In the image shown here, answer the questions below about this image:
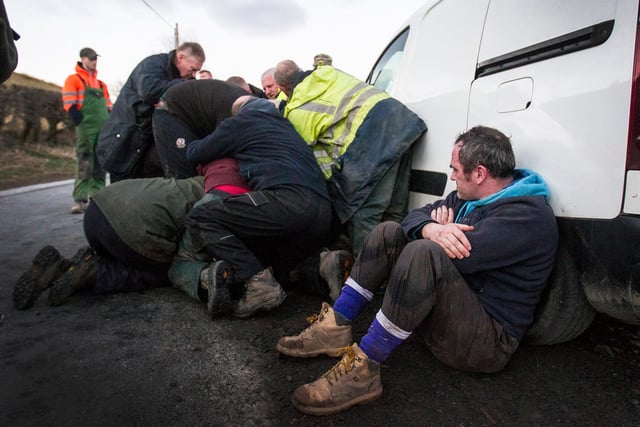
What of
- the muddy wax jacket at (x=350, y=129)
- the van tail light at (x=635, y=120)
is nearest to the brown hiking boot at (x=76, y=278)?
the muddy wax jacket at (x=350, y=129)

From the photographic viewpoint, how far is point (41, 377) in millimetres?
1762

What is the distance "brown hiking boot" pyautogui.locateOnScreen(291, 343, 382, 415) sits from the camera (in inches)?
60.9

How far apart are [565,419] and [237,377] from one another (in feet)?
4.22

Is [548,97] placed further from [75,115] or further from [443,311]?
[75,115]

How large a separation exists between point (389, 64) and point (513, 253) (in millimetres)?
2274

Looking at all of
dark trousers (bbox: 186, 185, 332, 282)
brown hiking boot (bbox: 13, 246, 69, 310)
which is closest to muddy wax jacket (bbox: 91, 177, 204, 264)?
dark trousers (bbox: 186, 185, 332, 282)

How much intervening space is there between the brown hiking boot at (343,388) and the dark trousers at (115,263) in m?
1.69

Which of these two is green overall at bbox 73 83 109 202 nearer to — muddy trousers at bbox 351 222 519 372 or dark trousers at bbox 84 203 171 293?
dark trousers at bbox 84 203 171 293

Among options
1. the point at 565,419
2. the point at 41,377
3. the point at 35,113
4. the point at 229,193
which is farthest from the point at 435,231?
the point at 35,113

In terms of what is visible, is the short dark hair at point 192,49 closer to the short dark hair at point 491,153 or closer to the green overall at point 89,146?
the green overall at point 89,146

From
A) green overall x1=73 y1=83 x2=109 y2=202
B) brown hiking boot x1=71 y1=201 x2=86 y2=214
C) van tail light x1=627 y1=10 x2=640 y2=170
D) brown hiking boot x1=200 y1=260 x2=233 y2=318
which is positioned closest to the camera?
van tail light x1=627 y1=10 x2=640 y2=170

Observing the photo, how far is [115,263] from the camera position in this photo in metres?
2.85

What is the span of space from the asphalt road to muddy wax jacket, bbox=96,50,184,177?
193cm

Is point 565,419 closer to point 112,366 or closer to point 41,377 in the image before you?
point 112,366
